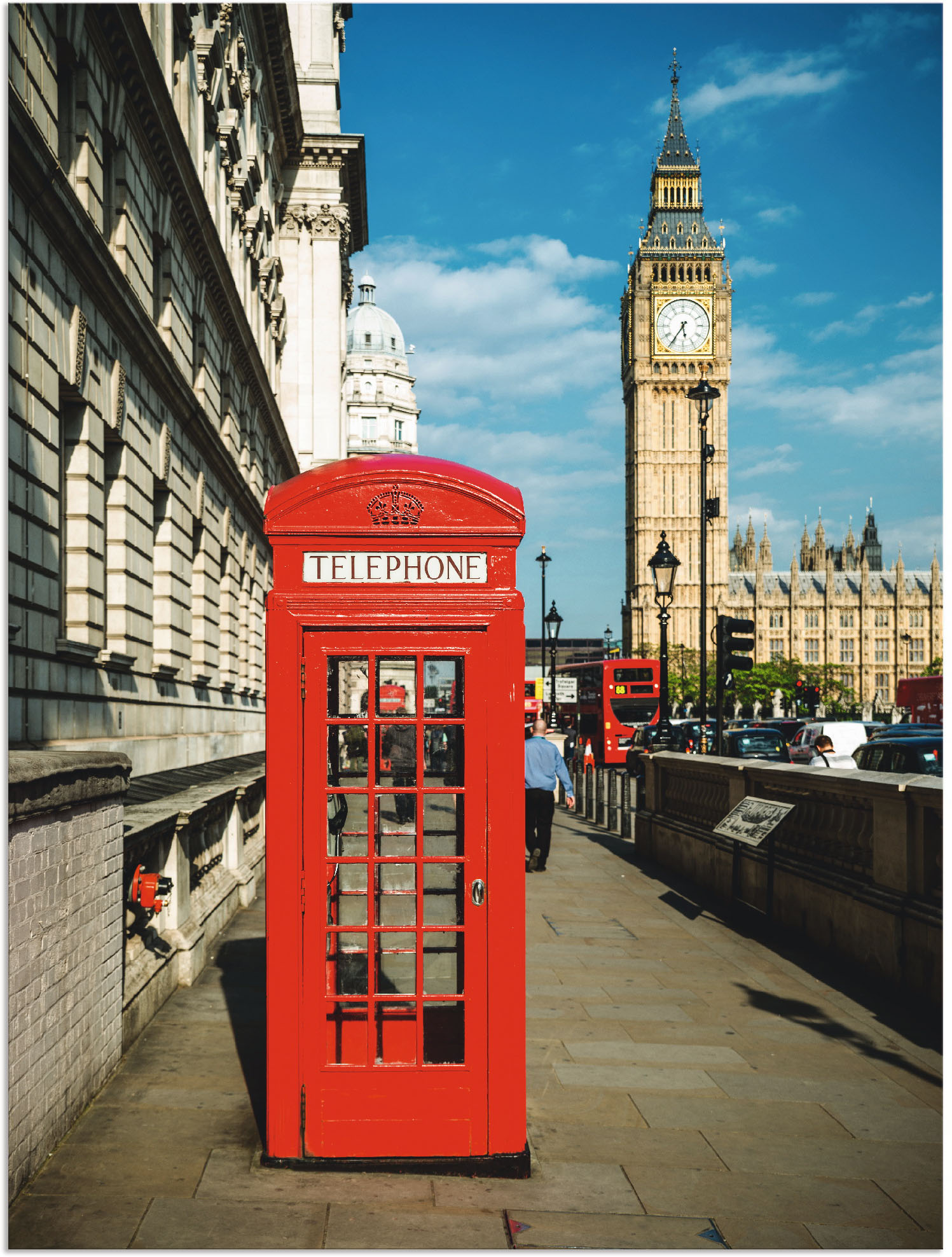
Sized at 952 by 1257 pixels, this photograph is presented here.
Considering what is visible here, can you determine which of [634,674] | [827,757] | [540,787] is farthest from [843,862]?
[634,674]

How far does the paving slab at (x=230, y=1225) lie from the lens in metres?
4.02

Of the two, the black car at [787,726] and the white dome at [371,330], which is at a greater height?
the white dome at [371,330]

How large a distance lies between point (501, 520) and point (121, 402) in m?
10.5

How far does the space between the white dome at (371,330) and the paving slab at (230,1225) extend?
133 meters

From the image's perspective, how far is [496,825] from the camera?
481cm

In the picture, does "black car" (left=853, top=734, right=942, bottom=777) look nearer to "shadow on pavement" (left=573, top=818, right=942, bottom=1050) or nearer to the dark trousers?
"shadow on pavement" (left=573, top=818, right=942, bottom=1050)

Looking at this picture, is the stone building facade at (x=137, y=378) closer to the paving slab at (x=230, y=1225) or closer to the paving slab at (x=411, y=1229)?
the paving slab at (x=230, y=1225)

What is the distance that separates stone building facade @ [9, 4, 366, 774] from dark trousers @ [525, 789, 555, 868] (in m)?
4.87

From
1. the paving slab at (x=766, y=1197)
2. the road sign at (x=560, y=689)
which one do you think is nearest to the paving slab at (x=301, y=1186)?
the paving slab at (x=766, y=1197)

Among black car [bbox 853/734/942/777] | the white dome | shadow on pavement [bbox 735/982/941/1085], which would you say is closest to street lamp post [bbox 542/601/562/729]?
black car [bbox 853/734/942/777]

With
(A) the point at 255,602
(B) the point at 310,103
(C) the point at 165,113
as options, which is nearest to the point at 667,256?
(B) the point at 310,103

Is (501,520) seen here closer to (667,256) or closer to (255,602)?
(255,602)

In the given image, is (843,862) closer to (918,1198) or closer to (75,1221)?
(918,1198)

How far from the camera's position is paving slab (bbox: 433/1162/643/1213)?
4.45 metres
